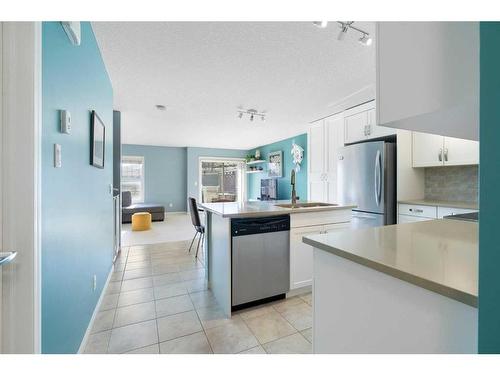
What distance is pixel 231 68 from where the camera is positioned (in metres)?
2.44

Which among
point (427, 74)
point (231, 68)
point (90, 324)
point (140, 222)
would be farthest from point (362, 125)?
point (140, 222)

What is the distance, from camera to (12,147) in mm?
842

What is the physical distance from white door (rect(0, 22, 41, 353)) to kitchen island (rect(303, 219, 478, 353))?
44.2 inches

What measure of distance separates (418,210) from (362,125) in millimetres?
1430

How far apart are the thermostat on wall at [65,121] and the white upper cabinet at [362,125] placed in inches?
135

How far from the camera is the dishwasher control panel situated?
196cm

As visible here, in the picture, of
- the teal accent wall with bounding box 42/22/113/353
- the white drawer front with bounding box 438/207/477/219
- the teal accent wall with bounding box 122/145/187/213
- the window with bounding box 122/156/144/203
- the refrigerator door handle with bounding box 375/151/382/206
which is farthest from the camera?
the teal accent wall with bounding box 122/145/187/213

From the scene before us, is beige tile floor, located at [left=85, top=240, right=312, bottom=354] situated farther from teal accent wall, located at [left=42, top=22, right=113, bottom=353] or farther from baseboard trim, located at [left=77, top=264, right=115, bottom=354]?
teal accent wall, located at [left=42, top=22, right=113, bottom=353]

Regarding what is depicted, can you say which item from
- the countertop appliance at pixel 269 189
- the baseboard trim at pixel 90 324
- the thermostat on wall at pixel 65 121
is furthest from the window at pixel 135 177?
the thermostat on wall at pixel 65 121

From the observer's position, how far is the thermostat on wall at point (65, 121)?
1.17 metres

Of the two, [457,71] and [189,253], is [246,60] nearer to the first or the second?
[457,71]

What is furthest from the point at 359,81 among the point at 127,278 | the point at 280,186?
the point at 280,186

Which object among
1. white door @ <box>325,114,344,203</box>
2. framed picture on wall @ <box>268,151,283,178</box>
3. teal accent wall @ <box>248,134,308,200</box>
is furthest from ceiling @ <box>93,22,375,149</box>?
framed picture on wall @ <box>268,151,283,178</box>

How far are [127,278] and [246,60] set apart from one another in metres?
2.78
